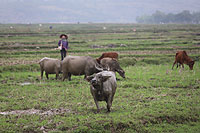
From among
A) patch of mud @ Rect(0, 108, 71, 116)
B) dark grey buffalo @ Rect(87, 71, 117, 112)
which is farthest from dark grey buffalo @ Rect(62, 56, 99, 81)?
dark grey buffalo @ Rect(87, 71, 117, 112)

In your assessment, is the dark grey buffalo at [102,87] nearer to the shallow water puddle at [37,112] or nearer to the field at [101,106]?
the field at [101,106]

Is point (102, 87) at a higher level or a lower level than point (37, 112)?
higher

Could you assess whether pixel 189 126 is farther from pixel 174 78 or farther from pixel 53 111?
pixel 174 78

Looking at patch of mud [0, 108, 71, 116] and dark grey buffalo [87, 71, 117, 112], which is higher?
dark grey buffalo [87, 71, 117, 112]

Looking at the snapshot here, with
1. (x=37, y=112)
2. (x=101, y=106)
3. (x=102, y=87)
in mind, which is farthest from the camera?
(x=101, y=106)

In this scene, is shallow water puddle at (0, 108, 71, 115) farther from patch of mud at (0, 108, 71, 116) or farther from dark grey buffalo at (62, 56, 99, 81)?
dark grey buffalo at (62, 56, 99, 81)

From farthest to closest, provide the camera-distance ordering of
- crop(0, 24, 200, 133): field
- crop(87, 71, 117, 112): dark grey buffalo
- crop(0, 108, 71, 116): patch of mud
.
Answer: crop(0, 108, 71, 116): patch of mud
crop(87, 71, 117, 112): dark grey buffalo
crop(0, 24, 200, 133): field

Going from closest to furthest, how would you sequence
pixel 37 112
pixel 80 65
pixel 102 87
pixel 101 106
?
pixel 102 87, pixel 37 112, pixel 101 106, pixel 80 65

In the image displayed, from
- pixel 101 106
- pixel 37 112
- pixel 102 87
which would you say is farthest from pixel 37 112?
pixel 102 87

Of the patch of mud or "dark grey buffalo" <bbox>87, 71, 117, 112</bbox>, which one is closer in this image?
"dark grey buffalo" <bbox>87, 71, 117, 112</bbox>

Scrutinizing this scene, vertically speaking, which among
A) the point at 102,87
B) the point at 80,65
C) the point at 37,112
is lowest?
the point at 37,112

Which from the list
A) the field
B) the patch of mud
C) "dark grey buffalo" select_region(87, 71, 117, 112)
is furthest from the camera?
the patch of mud

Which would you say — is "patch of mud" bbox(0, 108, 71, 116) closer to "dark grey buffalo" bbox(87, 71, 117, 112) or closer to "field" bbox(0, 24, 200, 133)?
"field" bbox(0, 24, 200, 133)

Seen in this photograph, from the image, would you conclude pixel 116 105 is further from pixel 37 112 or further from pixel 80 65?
pixel 80 65
